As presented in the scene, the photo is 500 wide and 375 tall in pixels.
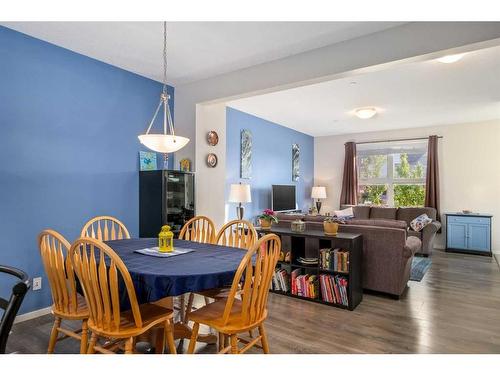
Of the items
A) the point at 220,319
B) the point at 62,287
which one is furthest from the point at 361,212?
the point at 62,287

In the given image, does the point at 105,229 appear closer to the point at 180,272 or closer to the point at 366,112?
the point at 180,272

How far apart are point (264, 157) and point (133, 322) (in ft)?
16.0

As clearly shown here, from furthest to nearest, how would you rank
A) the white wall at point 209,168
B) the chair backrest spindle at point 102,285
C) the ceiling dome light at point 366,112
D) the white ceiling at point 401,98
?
the ceiling dome light at point 366,112
the white wall at point 209,168
the white ceiling at point 401,98
the chair backrest spindle at point 102,285

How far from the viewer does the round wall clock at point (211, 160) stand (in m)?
4.20

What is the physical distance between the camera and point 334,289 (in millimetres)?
3299

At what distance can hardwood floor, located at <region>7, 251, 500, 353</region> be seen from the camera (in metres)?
2.43

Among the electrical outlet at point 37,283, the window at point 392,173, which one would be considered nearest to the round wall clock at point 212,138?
the electrical outlet at point 37,283

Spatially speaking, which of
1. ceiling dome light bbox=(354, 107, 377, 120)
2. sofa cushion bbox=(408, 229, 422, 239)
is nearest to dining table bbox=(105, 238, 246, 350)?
ceiling dome light bbox=(354, 107, 377, 120)

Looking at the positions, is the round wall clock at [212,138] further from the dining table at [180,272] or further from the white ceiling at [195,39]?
the dining table at [180,272]

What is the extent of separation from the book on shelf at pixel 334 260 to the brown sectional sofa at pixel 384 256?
0.38m

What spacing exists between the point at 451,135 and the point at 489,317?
4.68m

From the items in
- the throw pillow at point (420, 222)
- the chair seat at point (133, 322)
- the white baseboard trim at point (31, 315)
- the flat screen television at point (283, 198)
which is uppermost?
the flat screen television at point (283, 198)

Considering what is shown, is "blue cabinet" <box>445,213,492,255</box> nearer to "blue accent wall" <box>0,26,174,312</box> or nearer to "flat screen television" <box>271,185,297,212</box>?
"flat screen television" <box>271,185,297,212</box>
